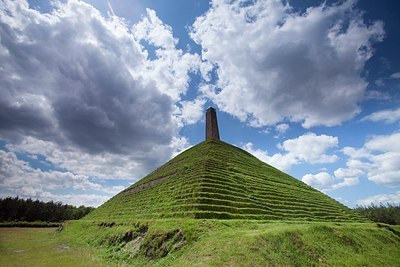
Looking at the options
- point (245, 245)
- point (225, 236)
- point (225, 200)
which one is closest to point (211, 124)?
point (225, 200)

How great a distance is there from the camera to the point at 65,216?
3440 inches

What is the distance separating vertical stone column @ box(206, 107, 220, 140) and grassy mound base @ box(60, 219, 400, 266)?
32.9 metres

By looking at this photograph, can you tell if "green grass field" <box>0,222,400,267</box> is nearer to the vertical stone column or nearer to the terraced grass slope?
the terraced grass slope

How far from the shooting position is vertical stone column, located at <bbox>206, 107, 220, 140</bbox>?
51.3m

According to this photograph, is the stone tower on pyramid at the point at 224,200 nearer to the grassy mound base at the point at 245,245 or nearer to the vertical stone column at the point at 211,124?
the grassy mound base at the point at 245,245

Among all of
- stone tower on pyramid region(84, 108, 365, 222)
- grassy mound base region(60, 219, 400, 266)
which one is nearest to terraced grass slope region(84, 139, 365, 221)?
stone tower on pyramid region(84, 108, 365, 222)

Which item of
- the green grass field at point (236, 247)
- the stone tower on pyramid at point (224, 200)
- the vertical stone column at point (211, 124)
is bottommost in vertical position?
the green grass field at point (236, 247)

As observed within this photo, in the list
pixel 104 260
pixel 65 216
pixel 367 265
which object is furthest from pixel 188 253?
pixel 65 216

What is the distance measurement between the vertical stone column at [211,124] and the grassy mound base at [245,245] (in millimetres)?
32890

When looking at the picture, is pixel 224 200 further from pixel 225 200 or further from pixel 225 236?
pixel 225 236

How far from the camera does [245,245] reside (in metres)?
12.2

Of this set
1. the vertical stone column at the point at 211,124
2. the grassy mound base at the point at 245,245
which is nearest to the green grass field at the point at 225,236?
the grassy mound base at the point at 245,245

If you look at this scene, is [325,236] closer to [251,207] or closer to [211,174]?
[251,207]

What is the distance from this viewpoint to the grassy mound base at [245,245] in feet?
39.2
